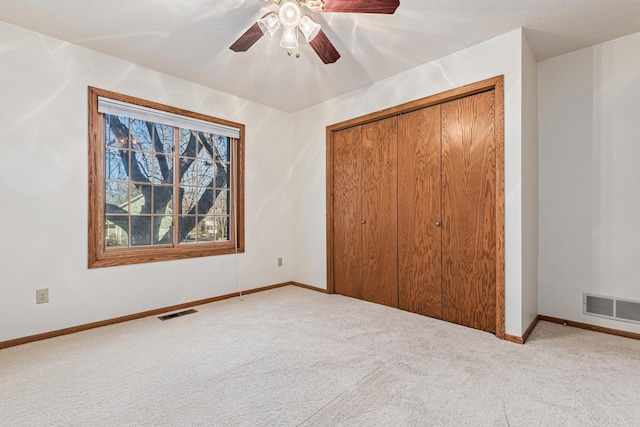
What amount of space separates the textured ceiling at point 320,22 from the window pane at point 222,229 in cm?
164

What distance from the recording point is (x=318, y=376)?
1.92 meters

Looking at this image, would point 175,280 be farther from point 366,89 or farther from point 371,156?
point 366,89

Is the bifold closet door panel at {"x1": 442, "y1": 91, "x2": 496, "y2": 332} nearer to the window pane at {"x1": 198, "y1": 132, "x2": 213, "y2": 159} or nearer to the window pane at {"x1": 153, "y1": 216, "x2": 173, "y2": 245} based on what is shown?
the window pane at {"x1": 198, "y1": 132, "x2": 213, "y2": 159}

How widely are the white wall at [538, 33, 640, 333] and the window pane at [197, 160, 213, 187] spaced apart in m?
3.50

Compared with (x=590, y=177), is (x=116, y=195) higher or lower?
lower

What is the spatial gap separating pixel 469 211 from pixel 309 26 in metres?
1.96

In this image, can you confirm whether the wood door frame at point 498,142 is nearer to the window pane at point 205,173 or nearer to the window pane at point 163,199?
the window pane at point 205,173

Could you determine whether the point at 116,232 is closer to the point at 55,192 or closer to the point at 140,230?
the point at 140,230

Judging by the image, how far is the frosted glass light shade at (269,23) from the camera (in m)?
1.89

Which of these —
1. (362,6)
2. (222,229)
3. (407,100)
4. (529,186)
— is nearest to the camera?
(362,6)

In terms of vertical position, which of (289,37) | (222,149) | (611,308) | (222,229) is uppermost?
(289,37)

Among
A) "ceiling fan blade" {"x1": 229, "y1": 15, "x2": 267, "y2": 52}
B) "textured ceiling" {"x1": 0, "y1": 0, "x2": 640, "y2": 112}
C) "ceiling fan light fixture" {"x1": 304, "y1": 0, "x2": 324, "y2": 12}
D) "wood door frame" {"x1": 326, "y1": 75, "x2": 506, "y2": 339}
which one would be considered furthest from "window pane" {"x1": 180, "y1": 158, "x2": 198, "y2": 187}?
"wood door frame" {"x1": 326, "y1": 75, "x2": 506, "y2": 339}

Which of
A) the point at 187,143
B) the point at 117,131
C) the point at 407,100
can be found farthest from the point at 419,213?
the point at 117,131

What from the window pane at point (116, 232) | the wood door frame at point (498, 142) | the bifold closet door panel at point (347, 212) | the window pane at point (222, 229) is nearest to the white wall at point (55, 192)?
the window pane at point (116, 232)
